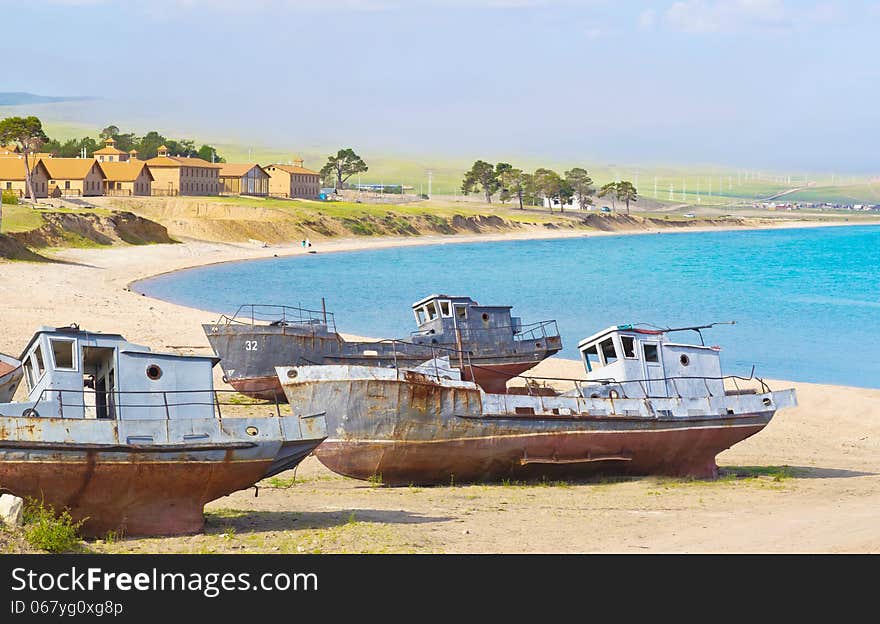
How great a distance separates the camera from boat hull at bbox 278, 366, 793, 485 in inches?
958

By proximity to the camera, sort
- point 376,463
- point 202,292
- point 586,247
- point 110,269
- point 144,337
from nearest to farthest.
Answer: point 376,463 < point 144,337 < point 202,292 < point 110,269 < point 586,247

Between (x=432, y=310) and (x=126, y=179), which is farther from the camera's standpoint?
(x=126, y=179)

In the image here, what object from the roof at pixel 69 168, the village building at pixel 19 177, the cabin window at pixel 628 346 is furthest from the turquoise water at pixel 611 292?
the roof at pixel 69 168

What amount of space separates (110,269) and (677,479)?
5913cm

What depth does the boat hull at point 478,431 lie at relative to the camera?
24344mm

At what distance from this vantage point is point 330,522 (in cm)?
1998

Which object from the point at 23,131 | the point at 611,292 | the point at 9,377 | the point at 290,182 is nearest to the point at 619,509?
the point at 9,377

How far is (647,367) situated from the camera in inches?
1090

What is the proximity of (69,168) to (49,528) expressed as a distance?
124081 mm

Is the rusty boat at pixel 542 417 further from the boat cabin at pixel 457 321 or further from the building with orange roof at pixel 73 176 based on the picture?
the building with orange roof at pixel 73 176

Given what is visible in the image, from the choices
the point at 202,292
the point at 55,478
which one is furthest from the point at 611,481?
the point at 202,292

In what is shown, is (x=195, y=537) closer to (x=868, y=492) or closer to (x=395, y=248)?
(x=868, y=492)

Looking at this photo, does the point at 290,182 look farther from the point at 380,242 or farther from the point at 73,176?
the point at 73,176

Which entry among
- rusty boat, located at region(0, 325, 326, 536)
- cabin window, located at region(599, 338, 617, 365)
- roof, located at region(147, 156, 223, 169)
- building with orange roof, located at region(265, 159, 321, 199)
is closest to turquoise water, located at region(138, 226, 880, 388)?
cabin window, located at region(599, 338, 617, 365)
